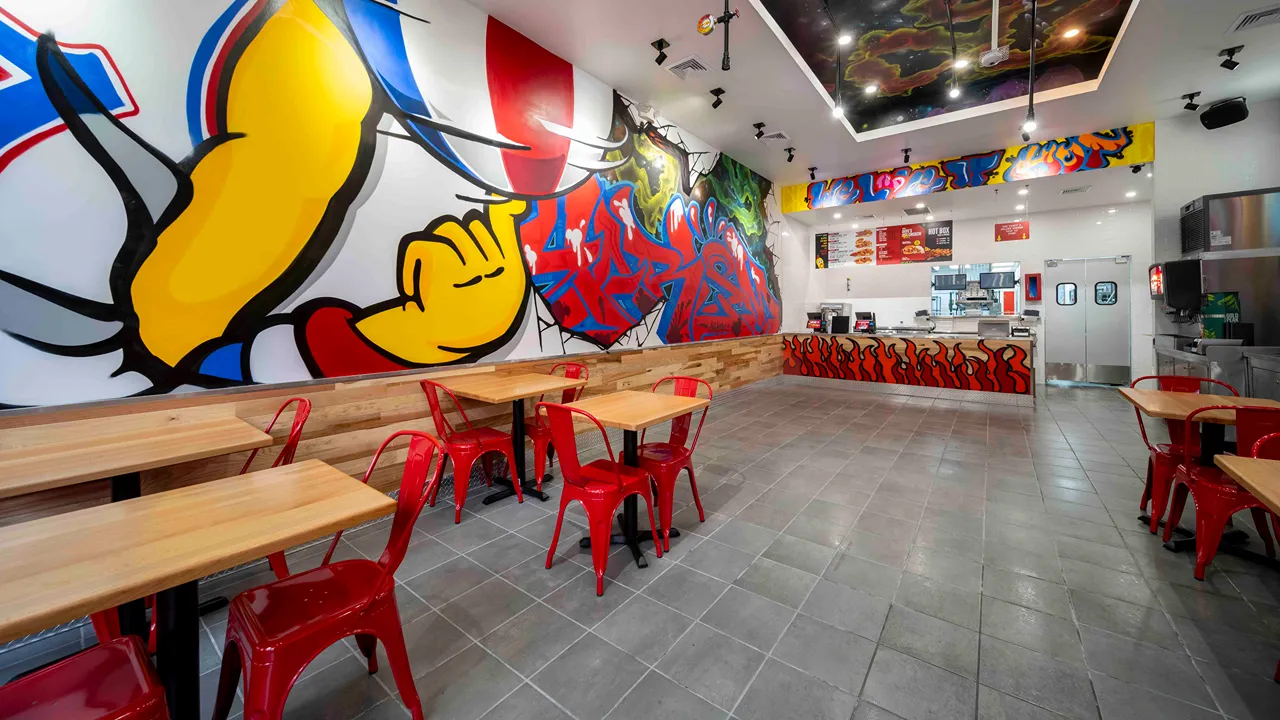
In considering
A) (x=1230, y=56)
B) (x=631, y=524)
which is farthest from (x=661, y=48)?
(x=1230, y=56)

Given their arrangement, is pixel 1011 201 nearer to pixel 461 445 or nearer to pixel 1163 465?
pixel 1163 465

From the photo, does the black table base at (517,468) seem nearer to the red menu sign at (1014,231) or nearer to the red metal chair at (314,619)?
the red metal chair at (314,619)

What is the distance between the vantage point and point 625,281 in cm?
534

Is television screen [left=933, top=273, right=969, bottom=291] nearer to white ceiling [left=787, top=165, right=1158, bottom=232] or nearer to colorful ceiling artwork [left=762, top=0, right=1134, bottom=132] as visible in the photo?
white ceiling [left=787, top=165, right=1158, bottom=232]

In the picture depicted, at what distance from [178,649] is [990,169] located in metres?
9.46

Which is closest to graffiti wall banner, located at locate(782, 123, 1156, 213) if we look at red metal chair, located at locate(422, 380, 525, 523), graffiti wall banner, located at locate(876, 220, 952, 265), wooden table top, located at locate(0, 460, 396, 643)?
graffiti wall banner, located at locate(876, 220, 952, 265)

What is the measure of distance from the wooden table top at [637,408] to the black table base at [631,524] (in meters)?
0.13

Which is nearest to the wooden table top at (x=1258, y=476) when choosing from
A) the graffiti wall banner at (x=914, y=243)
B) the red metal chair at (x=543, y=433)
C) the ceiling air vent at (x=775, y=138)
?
the red metal chair at (x=543, y=433)

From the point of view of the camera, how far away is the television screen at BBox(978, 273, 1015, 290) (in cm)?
885

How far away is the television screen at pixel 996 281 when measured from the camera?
29.0 feet

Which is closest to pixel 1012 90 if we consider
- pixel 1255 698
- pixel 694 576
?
pixel 1255 698

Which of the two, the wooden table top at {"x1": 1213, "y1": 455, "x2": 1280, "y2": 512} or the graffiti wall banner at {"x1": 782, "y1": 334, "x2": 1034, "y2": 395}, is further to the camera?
the graffiti wall banner at {"x1": 782, "y1": 334, "x2": 1034, "y2": 395}

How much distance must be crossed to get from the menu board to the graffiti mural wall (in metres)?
6.95

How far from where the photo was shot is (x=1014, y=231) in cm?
880
